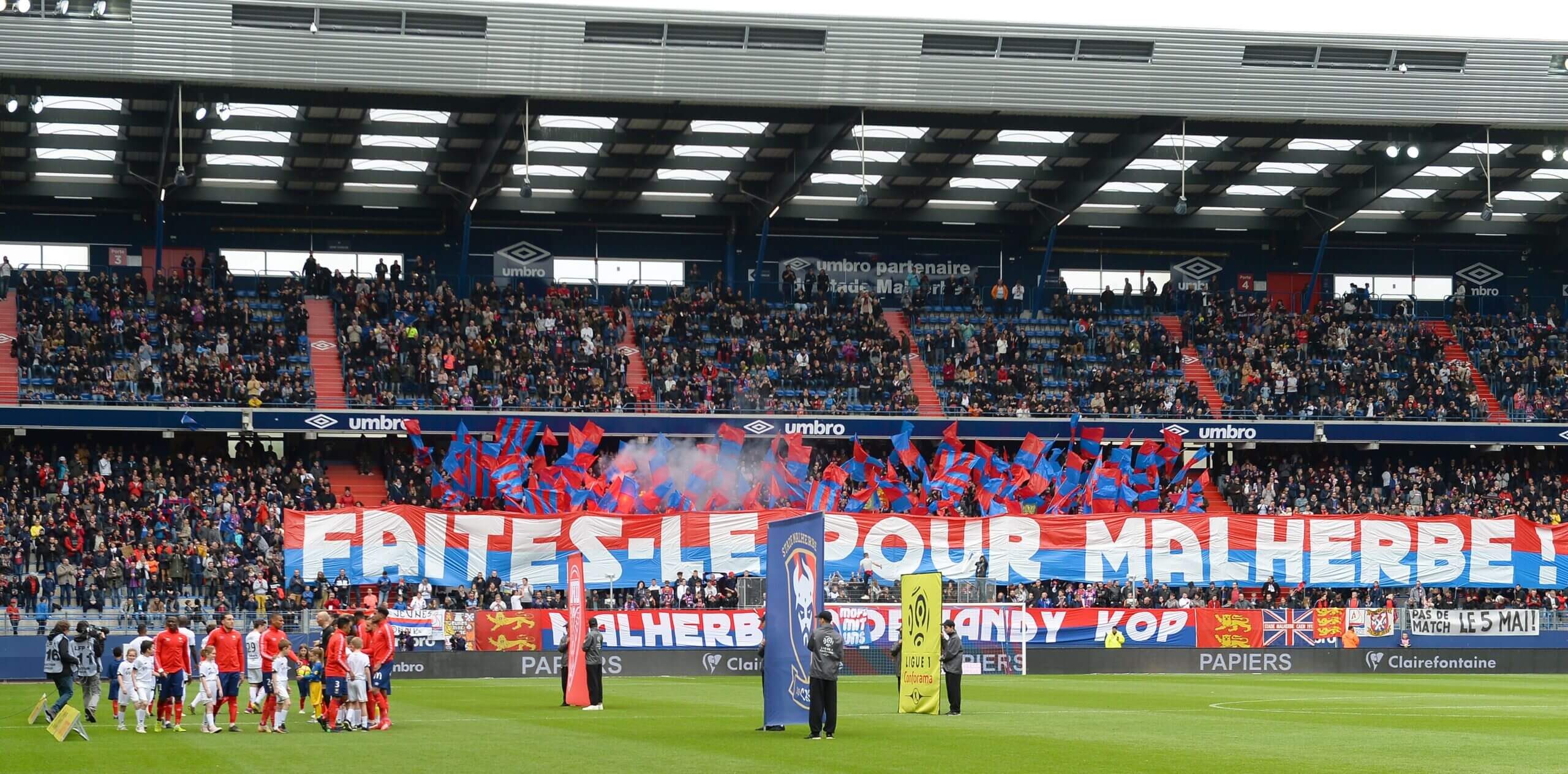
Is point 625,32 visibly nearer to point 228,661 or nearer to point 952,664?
point 952,664

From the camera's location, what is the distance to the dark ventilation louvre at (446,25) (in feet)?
152

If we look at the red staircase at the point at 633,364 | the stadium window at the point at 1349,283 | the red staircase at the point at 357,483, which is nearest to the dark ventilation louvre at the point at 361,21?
the red staircase at the point at 357,483

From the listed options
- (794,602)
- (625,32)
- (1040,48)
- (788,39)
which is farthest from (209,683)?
(1040,48)

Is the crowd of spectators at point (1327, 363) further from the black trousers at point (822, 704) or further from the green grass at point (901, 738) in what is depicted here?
the black trousers at point (822, 704)

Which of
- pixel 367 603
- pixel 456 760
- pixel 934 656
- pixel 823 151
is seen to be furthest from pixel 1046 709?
pixel 823 151

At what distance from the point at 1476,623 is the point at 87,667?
34.7 m

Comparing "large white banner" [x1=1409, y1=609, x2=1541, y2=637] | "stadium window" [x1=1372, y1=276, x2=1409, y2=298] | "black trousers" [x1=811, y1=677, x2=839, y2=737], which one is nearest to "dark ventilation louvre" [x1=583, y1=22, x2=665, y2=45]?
"large white banner" [x1=1409, y1=609, x2=1541, y2=637]

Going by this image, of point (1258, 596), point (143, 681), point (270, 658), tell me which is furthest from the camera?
point (1258, 596)

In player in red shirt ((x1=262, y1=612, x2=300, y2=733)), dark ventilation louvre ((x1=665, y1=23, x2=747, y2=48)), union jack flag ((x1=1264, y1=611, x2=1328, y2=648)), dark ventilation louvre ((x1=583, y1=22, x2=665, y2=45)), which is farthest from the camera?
dark ventilation louvre ((x1=665, y1=23, x2=747, y2=48))

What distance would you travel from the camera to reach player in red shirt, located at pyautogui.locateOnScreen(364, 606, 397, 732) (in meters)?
23.9

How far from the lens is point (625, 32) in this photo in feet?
155

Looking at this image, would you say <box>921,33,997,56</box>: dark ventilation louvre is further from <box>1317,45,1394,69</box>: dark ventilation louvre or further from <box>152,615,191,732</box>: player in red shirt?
<box>152,615,191,732</box>: player in red shirt

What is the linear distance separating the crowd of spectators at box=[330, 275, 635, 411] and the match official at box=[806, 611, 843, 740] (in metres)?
32.7

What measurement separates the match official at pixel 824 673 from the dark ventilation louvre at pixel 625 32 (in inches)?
1138
